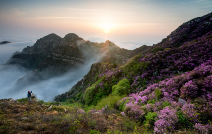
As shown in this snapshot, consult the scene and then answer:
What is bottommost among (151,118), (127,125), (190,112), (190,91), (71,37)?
(127,125)

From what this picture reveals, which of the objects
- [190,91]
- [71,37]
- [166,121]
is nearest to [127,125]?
[166,121]

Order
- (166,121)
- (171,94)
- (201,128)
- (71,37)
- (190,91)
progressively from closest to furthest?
(201,128)
(166,121)
(190,91)
(171,94)
(71,37)

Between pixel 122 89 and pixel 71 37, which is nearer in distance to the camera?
pixel 122 89

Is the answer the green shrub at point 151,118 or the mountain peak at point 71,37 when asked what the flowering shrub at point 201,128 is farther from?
the mountain peak at point 71,37

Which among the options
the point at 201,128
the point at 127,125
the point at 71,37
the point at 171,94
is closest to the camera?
the point at 201,128

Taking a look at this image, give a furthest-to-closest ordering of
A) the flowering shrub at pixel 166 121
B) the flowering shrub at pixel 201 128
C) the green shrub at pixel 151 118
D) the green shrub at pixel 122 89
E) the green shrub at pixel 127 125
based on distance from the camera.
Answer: the green shrub at pixel 122 89 < the green shrub at pixel 151 118 < the green shrub at pixel 127 125 < the flowering shrub at pixel 166 121 < the flowering shrub at pixel 201 128

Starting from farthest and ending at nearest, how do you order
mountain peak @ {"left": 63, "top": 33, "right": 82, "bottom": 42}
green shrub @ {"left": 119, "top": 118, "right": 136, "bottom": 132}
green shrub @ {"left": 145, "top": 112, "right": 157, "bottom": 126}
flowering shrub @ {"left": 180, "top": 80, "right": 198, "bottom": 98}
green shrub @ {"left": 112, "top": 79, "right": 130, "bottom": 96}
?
mountain peak @ {"left": 63, "top": 33, "right": 82, "bottom": 42}
green shrub @ {"left": 112, "top": 79, "right": 130, "bottom": 96}
flowering shrub @ {"left": 180, "top": 80, "right": 198, "bottom": 98}
green shrub @ {"left": 145, "top": 112, "right": 157, "bottom": 126}
green shrub @ {"left": 119, "top": 118, "right": 136, "bottom": 132}

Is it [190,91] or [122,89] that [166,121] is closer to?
[190,91]

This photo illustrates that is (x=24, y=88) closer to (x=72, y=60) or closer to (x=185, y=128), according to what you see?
(x=72, y=60)

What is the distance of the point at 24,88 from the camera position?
85.1 meters

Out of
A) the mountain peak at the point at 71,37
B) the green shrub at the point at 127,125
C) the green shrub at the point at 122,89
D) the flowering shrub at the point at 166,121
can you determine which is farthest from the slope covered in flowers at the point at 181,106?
the mountain peak at the point at 71,37

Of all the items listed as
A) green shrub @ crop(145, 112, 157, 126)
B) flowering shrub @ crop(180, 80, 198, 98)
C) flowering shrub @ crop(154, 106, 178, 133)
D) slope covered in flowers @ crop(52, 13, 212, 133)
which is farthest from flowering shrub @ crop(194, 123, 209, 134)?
flowering shrub @ crop(180, 80, 198, 98)

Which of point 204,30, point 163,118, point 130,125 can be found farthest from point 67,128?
point 204,30

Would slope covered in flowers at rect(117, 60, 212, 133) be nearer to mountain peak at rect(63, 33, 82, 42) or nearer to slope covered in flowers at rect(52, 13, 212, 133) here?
slope covered in flowers at rect(52, 13, 212, 133)
